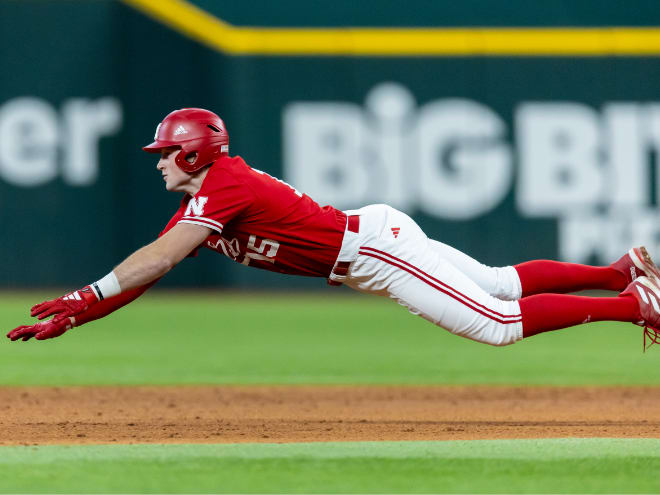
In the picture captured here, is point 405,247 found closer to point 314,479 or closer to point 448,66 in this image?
point 314,479

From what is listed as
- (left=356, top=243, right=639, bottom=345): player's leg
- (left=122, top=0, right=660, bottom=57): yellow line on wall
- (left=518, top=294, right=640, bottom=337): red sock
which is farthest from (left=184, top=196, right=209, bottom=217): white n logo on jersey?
(left=122, top=0, right=660, bottom=57): yellow line on wall

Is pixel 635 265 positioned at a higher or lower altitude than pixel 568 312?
higher

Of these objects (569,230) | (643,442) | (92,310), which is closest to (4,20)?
(569,230)

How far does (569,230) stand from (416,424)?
322 inches

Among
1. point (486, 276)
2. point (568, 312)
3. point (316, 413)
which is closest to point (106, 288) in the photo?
point (316, 413)

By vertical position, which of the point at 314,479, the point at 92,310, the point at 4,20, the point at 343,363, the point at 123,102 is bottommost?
the point at 343,363

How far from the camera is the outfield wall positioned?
13359mm

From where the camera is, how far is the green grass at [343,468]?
3.68 meters

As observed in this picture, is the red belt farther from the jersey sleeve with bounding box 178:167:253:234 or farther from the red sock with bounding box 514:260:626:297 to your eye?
the red sock with bounding box 514:260:626:297

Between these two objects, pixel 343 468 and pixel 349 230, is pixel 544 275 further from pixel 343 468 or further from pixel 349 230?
pixel 343 468

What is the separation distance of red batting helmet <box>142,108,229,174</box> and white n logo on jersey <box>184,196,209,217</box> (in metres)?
0.25

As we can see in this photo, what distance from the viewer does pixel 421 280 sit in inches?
199

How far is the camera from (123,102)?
46.2ft

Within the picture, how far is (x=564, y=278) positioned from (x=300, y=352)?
3.90 m
